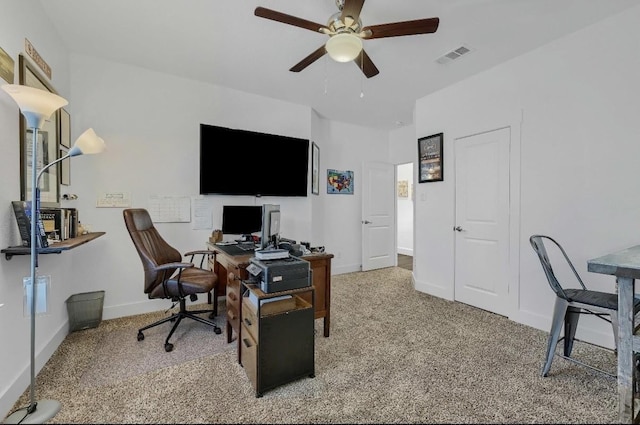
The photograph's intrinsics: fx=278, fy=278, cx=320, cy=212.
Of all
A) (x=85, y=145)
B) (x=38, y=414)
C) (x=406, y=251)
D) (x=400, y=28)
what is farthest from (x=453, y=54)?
(x=406, y=251)

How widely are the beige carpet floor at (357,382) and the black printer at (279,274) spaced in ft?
2.07

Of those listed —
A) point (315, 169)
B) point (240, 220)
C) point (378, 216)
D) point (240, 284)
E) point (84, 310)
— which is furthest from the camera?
point (378, 216)

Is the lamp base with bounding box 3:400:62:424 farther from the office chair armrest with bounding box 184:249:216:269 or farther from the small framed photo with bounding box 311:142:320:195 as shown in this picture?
the small framed photo with bounding box 311:142:320:195

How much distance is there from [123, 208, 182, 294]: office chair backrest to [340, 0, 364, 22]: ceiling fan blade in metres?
2.32

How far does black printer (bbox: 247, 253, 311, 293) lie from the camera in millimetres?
1773

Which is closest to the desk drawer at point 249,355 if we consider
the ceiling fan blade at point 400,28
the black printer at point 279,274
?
the black printer at point 279,274

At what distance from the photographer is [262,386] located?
168cm

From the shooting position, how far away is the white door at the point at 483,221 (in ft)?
9.71

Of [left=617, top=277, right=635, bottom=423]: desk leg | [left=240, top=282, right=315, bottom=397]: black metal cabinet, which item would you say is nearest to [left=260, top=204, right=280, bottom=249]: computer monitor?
[left=240, top=282, right=315, bottom=397]: black metal cabinet

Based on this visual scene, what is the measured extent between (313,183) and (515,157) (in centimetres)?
249

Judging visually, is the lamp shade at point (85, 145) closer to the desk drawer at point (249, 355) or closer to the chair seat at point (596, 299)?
the desk drawer at point (249, 355)

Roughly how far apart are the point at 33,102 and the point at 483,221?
151 inches

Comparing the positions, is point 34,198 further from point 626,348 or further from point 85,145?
point 626,348

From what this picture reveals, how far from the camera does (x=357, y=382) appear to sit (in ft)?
5.96
